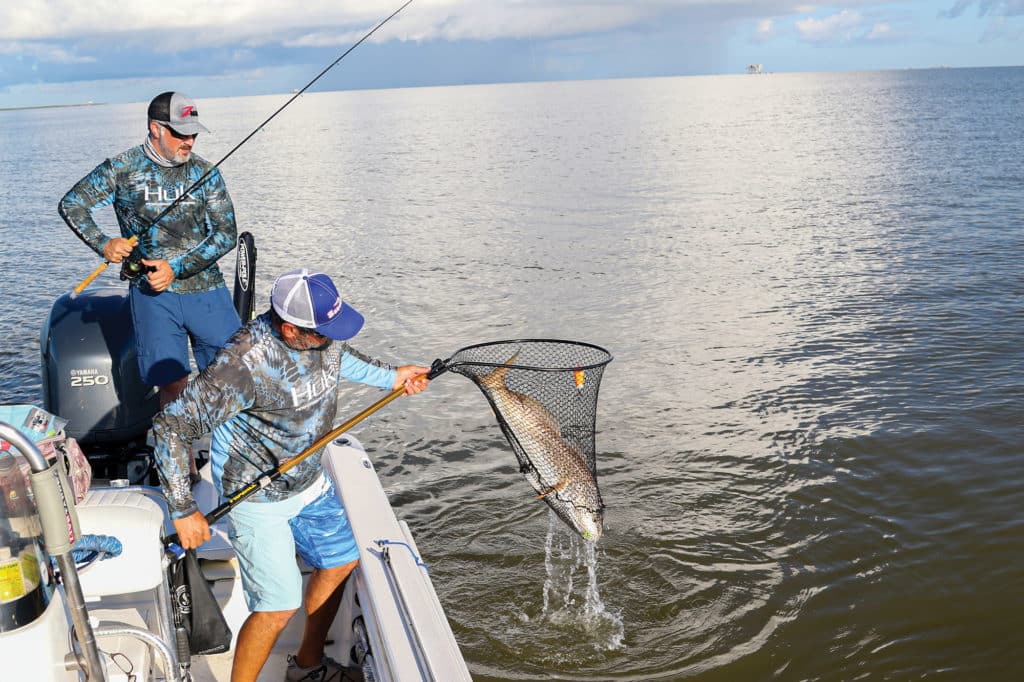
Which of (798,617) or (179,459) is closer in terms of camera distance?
(179,459)

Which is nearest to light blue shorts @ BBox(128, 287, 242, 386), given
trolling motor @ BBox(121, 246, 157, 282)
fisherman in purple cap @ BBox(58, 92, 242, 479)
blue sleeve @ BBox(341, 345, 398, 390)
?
fisherman in purple cap @ BBox(58, 92, 242, 479)

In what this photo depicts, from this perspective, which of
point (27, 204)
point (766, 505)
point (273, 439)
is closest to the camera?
Result: point (273, 439)

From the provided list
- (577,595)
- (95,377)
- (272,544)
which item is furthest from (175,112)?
(577,595)

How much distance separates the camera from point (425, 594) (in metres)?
3.75

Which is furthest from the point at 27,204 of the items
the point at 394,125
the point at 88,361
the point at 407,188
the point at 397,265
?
the point at 394,125

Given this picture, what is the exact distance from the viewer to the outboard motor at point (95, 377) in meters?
5.13

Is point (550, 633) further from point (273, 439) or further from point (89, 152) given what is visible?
point (89, 152)

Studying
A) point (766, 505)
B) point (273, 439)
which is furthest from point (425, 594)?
point (766, 505)

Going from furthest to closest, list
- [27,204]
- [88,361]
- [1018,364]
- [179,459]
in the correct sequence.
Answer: [27,204]
[1018,364]
[88,361]
[179,459]

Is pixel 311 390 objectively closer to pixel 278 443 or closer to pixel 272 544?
pixel 278 443

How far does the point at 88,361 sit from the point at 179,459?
226 cm

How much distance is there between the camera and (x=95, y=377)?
5.16 meters

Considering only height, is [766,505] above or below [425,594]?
below

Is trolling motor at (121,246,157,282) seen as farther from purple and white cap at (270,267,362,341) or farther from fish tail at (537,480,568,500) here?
fish tail at (537,480,568,500)
